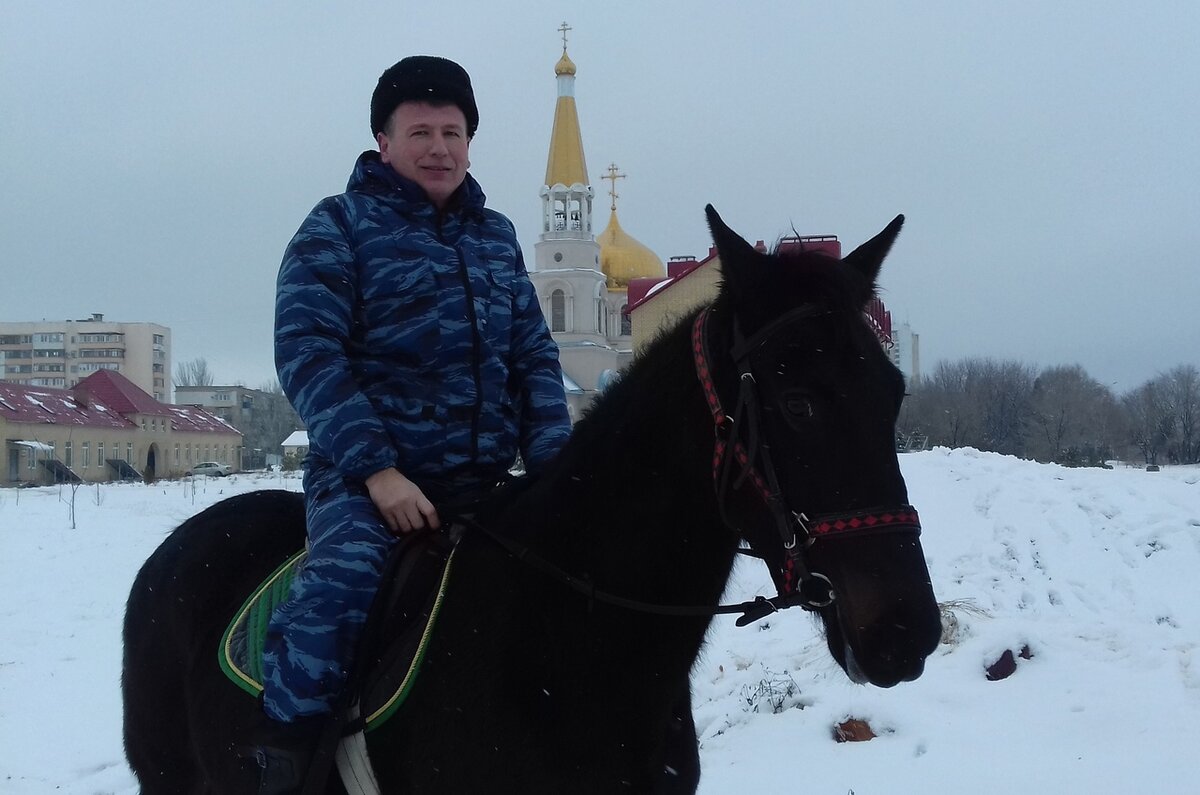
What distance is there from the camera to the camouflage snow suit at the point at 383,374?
8.18ft

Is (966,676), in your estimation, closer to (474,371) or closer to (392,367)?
(474,371)

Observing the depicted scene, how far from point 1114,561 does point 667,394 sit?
1046 centimetres

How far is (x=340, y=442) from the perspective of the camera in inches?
98.8

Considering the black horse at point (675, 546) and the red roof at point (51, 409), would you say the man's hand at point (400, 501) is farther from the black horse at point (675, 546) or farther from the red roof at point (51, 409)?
the red roof at point (51, 409)

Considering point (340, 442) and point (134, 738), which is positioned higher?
point (340, 442)

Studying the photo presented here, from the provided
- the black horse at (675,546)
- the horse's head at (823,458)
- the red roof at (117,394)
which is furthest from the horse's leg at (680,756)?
the red roof at (117,394)

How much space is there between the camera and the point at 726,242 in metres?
2.20

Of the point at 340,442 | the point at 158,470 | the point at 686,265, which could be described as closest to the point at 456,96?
the point at 340,442

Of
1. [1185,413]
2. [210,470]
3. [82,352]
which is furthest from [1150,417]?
[82,352]

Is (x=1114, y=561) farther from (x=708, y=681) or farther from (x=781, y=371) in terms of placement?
(x=781, y=371)

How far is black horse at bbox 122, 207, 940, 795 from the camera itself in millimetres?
1979

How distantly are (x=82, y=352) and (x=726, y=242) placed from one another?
120 metres

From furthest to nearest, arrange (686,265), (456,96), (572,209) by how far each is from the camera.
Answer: (572,209), (686,265), (456,96)

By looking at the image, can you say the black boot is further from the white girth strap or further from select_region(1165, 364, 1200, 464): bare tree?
select_region(1165, 364, 1200, 464): bare tree
